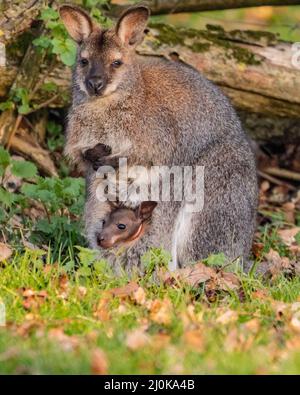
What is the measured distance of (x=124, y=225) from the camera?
641cm

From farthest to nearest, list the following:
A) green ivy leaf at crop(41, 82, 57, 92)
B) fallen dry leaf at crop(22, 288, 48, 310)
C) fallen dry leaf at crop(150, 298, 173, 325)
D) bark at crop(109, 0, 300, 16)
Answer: bark at crop(109, 0, 300, 16)
green ivy leaf at crop(41, 82, 57, 92)
fallen dry leaf at crop(22, 288, 48, 310)
fallen dry leaf at crop(150, 298, 173, 325)

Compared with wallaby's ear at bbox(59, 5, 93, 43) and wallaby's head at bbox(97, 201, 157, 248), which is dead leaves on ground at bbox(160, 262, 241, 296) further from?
wallaby's ear at bbox(59, 5, 93, 43)

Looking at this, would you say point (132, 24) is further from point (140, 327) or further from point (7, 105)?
point (140, 327)

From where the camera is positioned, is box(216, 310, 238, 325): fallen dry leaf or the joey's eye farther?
the joey's eye

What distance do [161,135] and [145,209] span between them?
514mm

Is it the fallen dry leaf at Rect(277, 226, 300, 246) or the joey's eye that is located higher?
the joey's eye

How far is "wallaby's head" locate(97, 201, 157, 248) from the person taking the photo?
6371mm

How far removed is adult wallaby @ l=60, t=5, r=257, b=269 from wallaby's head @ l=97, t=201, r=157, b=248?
68mm

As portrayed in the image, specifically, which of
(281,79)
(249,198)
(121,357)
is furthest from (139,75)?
(121,357)

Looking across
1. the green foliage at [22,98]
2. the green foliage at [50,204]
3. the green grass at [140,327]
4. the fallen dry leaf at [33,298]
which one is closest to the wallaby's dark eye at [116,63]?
the green foliage at [50,204]

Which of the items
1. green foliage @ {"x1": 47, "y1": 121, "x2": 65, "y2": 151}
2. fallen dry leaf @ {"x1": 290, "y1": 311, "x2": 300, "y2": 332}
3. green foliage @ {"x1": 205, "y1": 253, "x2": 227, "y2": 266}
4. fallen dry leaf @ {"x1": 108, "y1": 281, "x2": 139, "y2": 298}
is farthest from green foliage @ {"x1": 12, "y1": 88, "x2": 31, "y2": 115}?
fallen dry leaf @ {"x1": 290, "y1": 311, "x2": 300, "y2": 332}

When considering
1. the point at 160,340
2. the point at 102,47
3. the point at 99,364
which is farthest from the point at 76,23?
the point at 99,364

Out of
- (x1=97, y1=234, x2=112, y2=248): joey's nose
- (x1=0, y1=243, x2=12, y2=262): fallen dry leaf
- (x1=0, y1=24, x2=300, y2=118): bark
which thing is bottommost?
(x1=0, y1=243, x2=12, y2=262): fallen dry leaf

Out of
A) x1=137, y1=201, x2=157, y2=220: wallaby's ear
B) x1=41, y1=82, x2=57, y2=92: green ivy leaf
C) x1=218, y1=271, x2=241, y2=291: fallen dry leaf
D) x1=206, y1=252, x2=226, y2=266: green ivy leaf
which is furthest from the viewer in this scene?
x1=41, y1=82, x2=57, y2=92: green ivy leaf
